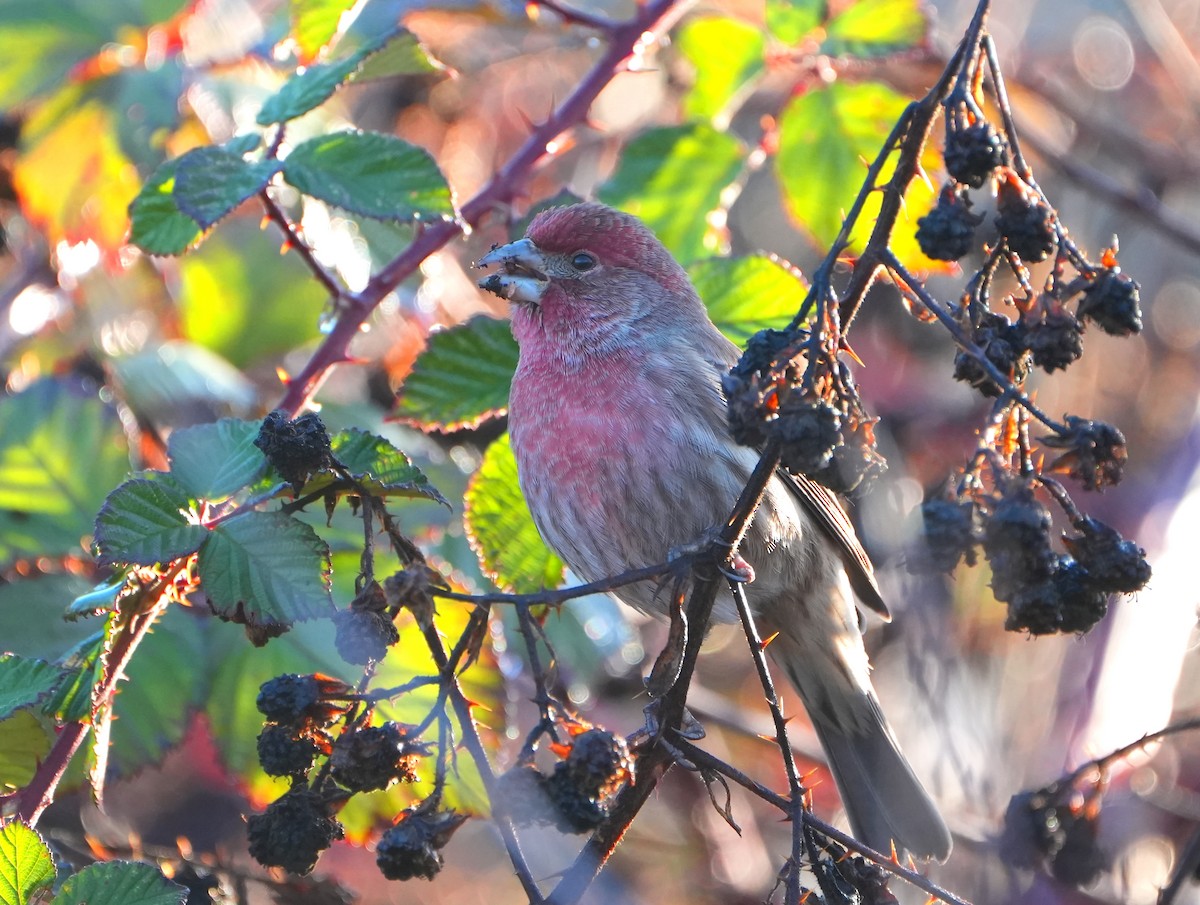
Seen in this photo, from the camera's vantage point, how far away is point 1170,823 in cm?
482

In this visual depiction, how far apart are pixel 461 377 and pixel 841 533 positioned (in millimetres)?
1312

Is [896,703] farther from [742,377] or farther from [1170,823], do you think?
[742,377]

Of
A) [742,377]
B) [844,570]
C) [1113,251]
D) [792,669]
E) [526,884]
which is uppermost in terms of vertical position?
[1113,251]

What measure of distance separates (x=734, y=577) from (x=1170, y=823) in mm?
3428

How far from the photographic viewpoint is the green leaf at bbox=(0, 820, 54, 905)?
6.72 feet

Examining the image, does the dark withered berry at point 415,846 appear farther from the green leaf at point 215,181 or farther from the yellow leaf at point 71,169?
the yellow leaf at point 71,169

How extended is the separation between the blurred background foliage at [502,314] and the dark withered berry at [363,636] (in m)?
0.73

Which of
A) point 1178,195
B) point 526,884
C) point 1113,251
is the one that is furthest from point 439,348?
point 1178,195

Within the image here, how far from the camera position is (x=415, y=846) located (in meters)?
2.10

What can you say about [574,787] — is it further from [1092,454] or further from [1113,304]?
[1113,304]

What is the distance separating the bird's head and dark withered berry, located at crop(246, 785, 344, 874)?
5.93 ft

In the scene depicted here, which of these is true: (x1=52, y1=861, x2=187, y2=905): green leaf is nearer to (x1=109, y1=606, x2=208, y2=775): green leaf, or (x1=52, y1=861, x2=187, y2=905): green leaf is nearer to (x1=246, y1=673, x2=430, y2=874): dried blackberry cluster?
(x1=246, y1=673, x2=430, y2=874): dried blackberry cluster

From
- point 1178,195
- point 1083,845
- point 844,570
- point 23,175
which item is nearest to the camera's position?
point 1083,845

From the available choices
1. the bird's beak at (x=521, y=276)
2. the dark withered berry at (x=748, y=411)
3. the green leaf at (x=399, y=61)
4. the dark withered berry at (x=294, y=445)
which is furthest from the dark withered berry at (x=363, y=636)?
the bird's beak at (x=521, y=276)
